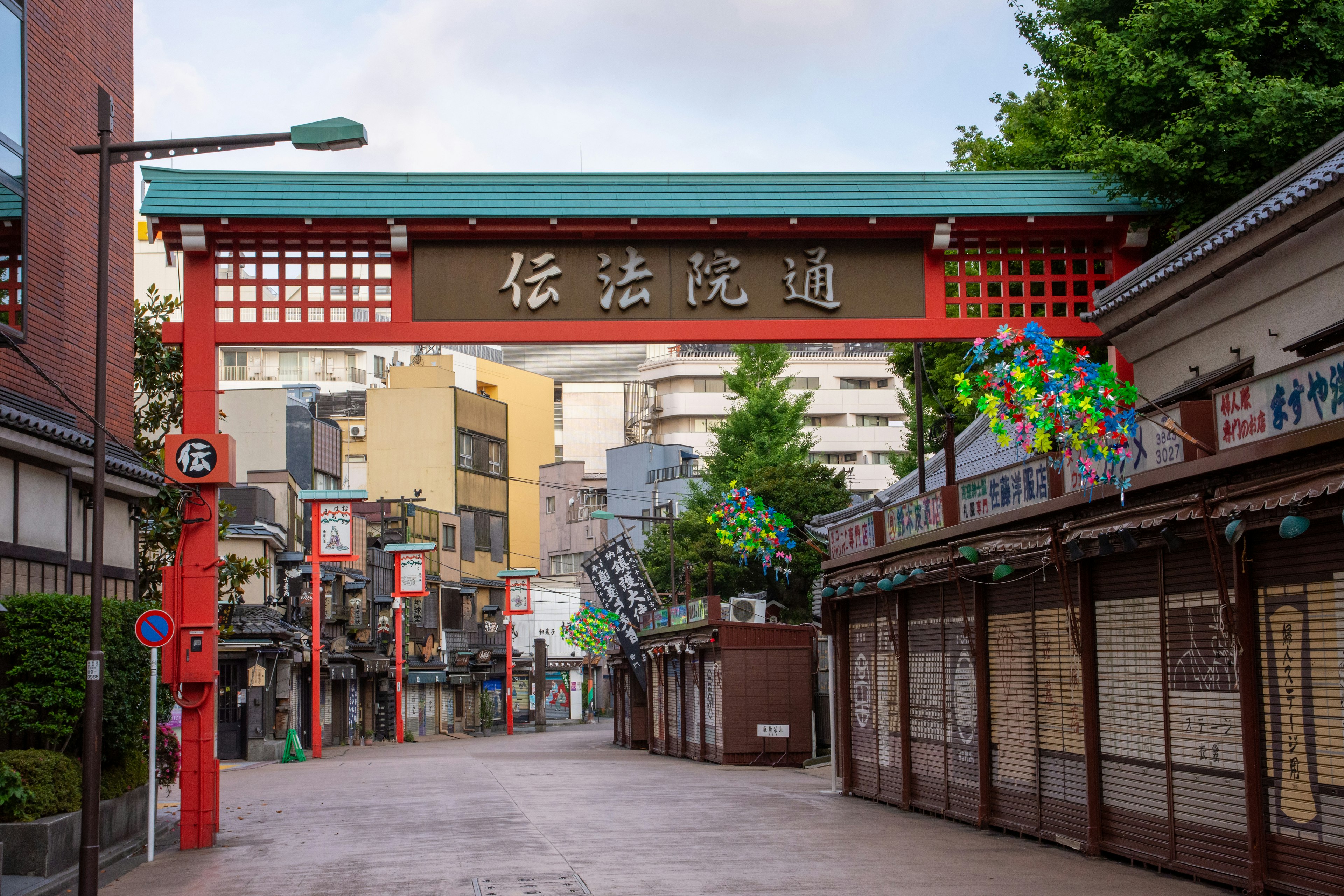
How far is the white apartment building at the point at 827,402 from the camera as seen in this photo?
91.5 m

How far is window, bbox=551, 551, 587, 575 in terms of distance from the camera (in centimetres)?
9194

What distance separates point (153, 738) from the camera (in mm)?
17344

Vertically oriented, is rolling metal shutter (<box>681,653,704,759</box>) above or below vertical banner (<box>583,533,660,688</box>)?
below

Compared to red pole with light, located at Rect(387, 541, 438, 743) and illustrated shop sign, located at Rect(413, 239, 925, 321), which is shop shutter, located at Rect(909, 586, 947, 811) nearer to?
illustrated shop sign, located at Rect(413, 239, 925, 321)

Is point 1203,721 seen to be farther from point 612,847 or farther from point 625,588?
point 625,588

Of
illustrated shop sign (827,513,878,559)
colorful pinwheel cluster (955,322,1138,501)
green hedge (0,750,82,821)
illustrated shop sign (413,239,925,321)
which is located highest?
illustrated shop sign (413,239,925,321)

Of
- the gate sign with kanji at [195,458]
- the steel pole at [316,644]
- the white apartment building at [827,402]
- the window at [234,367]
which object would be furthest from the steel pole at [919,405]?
the white apartment building at [827,402]

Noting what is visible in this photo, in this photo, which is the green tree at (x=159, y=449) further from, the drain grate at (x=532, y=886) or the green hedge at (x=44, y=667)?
the drain grate at (x=532, y=886)

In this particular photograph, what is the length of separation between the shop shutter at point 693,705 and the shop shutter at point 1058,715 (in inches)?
812

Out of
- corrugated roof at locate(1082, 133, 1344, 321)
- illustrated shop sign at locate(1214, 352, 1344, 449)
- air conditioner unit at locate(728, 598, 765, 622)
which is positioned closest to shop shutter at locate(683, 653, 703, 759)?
air conditioner unit at locate(728, 598, 765, 622)

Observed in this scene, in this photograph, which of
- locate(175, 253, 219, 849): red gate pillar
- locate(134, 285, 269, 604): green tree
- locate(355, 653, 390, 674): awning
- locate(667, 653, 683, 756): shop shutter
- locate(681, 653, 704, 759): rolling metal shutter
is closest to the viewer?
locate(175, 253, 219, 849): red gate pillar

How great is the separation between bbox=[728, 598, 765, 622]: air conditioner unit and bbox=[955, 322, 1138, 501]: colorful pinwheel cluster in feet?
72.4

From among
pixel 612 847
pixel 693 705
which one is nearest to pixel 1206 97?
pixel 612 847

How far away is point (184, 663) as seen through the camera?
17781 mm
